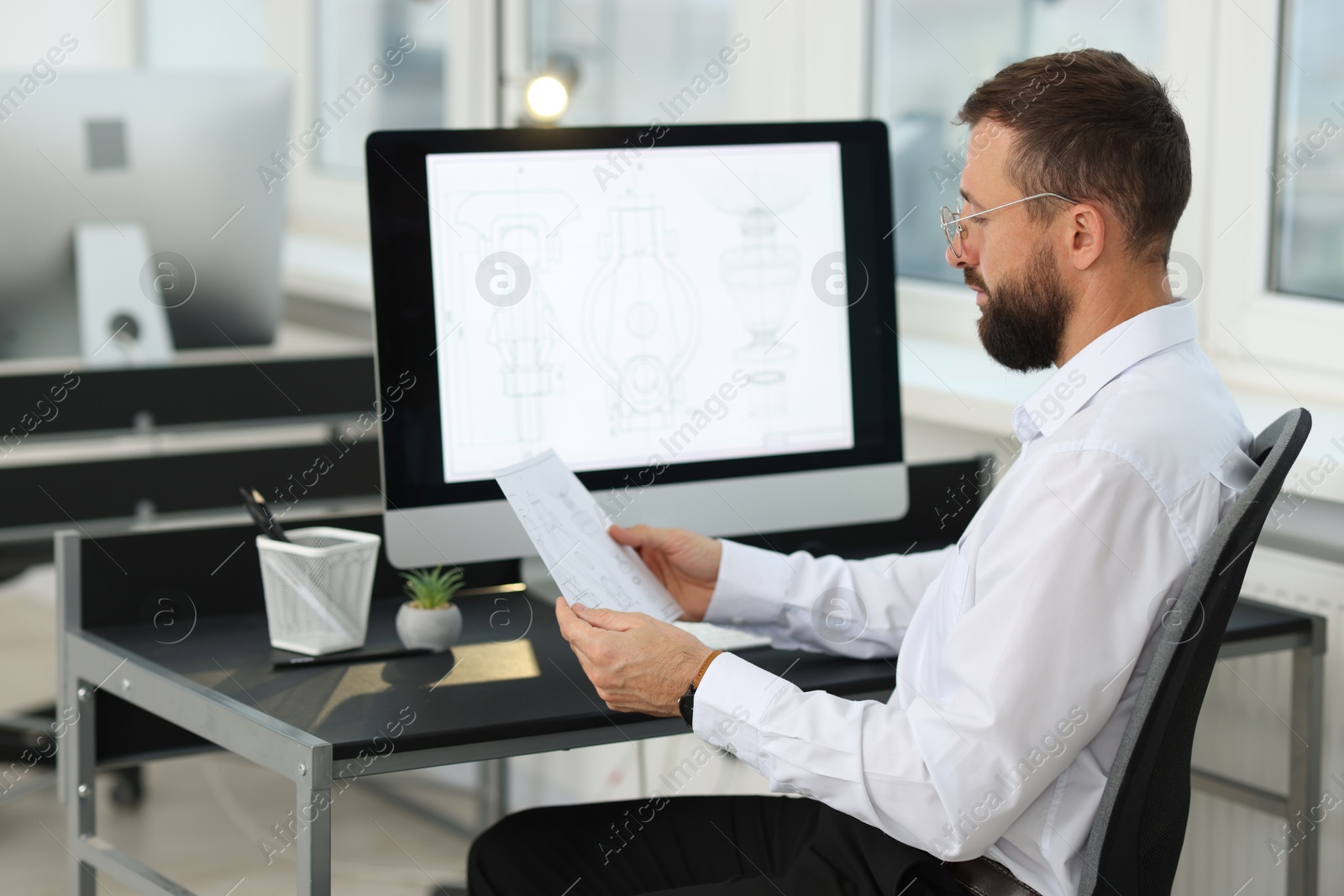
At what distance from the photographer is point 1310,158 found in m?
1.94

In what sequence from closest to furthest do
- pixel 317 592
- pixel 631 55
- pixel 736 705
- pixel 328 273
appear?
pixel 736 705
pixel 317 592
pixel 631 55
pixel 328 273

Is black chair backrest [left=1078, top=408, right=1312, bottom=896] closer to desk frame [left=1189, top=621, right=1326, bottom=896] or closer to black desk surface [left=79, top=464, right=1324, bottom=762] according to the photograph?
black desk surface [left=79, top=464, right=1324, bottom=762]

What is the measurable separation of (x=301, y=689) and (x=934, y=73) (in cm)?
168

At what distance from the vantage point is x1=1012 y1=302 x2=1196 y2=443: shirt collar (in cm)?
120

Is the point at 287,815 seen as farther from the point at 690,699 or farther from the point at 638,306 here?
the point at 690,699

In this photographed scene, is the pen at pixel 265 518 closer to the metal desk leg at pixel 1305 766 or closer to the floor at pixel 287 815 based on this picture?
the floor at pixel 287 815

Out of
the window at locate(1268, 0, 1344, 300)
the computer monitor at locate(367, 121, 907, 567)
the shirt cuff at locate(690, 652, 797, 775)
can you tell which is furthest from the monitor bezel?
the window at locate(1268, 0, 1344, 300)

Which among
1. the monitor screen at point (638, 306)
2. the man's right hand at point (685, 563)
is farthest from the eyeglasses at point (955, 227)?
the man's right hand at point (685, 563)

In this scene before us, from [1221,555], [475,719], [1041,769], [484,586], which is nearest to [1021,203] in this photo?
[1221,555]

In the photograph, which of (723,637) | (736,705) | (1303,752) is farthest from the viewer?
(1303,752)

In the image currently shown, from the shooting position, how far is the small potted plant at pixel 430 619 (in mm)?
1485

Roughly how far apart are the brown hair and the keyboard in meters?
0.56

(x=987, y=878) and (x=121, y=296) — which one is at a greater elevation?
(x=121, y=296)

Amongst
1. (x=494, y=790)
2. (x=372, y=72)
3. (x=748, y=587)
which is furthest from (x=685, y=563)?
(x=372, y=72)
